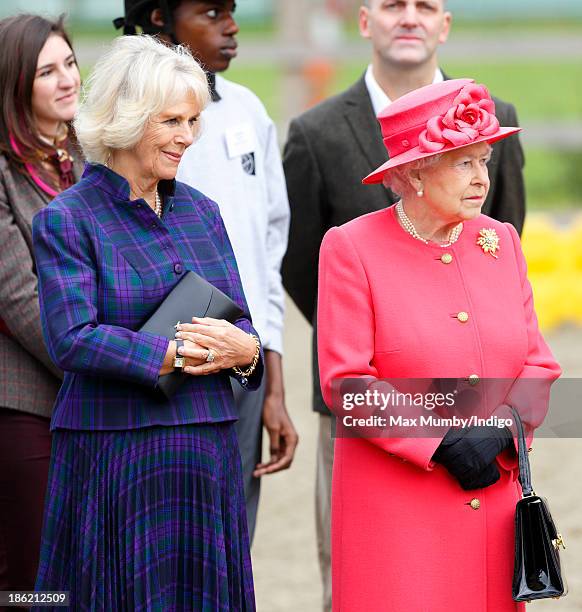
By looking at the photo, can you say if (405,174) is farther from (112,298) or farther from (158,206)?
(112,298)

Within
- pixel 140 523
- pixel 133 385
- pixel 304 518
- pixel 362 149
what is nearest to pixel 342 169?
pixel 362 149

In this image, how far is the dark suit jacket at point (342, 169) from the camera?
424 centimetres

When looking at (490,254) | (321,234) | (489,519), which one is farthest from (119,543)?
(321,234)

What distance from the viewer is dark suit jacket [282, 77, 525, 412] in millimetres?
4238

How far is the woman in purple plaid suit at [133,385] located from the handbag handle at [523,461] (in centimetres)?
70

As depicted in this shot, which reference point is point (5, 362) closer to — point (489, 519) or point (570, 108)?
point (489, 519)

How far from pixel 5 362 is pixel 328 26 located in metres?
12.4

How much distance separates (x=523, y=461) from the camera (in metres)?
3.09

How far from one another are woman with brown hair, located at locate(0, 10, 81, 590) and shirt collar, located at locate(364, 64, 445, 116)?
1.03 metres

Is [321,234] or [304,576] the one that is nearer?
[321,234]

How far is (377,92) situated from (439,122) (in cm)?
128

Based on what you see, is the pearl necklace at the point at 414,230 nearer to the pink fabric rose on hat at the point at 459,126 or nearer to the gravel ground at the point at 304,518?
the pink fabric rose on hat at the point at 459,126

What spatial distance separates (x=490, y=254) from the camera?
3277 millimetres

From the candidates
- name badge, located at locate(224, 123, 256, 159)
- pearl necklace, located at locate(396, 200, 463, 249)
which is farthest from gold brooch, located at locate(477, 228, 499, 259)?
name badge, located at locate(224, 123, 256, 159)
